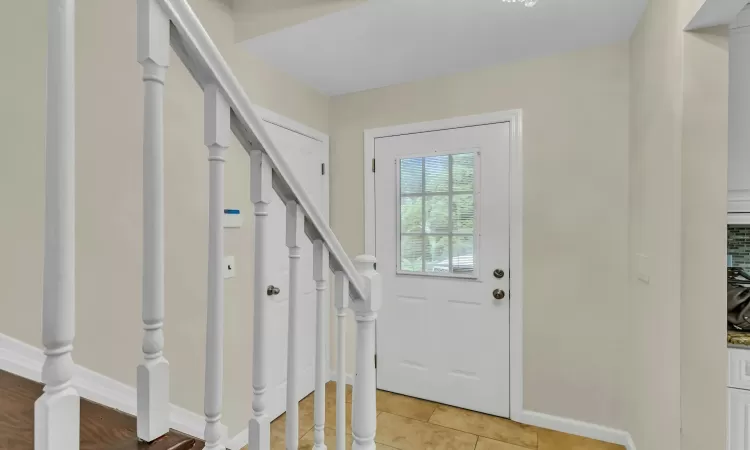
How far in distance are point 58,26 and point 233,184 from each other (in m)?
1.51

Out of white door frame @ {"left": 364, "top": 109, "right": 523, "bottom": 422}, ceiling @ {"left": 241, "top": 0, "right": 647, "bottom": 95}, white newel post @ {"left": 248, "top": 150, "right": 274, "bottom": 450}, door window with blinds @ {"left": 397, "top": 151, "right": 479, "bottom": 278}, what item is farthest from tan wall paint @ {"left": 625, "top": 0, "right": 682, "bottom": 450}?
white newel post @ {"left": 248, "top": 150, "right": 274, "bottom": 450}

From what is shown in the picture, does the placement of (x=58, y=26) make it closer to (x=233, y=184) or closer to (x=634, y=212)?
(x=233, y=184)

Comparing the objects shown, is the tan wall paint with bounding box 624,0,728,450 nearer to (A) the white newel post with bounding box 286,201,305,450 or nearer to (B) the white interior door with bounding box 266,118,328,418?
(A) the white newel post with bounding box 286,201,305,450

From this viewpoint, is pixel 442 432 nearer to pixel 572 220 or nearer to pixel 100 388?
pixel 572 220

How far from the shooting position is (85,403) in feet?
2.56

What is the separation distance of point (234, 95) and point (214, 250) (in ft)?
1.02

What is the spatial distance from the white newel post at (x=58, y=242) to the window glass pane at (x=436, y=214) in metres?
2.09

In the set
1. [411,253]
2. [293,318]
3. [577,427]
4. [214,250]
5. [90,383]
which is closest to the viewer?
[214,250]

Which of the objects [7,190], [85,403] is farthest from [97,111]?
[85,403]

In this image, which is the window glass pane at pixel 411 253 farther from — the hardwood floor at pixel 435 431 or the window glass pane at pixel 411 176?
the hardwood floor at pixel 435 431

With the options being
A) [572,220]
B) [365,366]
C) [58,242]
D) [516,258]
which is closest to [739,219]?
[572,220]

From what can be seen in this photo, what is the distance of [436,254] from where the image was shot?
2.42 m

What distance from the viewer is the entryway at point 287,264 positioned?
7.16ft

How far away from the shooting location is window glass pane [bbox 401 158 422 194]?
2457mm
